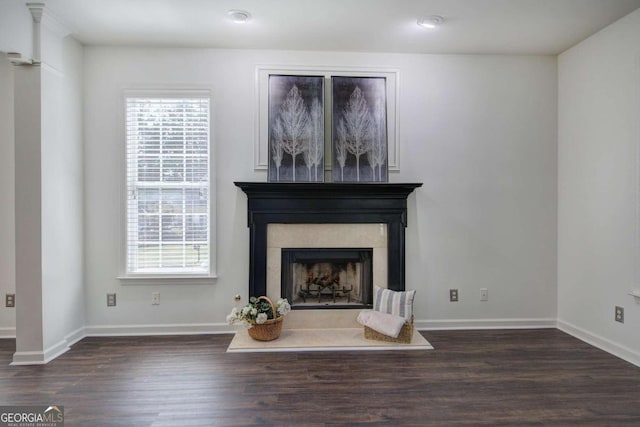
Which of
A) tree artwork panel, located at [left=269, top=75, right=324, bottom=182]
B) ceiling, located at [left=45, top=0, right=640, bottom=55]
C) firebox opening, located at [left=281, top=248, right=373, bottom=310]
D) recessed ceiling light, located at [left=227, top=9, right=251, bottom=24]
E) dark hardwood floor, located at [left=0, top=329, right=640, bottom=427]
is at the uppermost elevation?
ceiling, located at [left=45, top=0, right=640, bottom=55]

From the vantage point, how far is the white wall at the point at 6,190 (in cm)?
341

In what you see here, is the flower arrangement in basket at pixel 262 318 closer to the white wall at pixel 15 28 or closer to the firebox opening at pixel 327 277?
the firebox opening at pixel 327 277

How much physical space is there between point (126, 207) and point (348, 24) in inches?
100

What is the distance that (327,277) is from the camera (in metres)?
3.68

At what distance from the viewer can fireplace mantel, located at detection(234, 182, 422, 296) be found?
3.44 metres

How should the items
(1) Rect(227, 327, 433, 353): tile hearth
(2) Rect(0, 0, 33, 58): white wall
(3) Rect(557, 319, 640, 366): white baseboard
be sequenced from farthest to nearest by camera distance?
(1) Rect(227, 327, 433, 353): tile hearth, (3) Rect(557, 319, 640, 366): white baseboard, (2) Rect(0, 0, 33, 58): white wall

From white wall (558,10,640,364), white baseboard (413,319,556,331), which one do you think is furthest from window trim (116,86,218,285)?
white wall (558,10,640,364)

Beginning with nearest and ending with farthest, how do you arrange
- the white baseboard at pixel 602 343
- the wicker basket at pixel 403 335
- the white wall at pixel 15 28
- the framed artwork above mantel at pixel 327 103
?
the white wall at pixel 15 28, the white baseboard at pixel 602 343, the wicker basket at pixel 403 335, the framed artwork above mantel at pixel 327 103

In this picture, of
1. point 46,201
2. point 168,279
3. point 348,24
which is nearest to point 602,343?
point 348,24

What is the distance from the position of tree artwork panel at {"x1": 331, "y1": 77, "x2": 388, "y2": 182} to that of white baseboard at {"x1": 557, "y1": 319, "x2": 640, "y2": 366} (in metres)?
2.21

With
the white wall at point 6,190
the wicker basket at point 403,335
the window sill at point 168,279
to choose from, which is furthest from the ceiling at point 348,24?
the wicker basket at point 403,335

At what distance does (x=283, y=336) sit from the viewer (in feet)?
11.0

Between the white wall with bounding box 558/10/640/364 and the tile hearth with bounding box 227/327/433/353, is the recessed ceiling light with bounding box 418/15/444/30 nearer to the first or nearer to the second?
the white wall with bounding box 558/10/640/364

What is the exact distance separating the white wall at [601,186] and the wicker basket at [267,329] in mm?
2730
